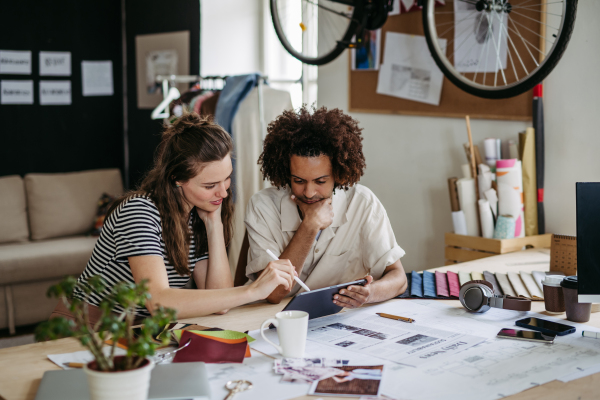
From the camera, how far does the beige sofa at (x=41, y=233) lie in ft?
11.2

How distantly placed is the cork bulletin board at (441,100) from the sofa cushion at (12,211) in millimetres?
2265

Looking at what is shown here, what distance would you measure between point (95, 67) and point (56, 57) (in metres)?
0.29

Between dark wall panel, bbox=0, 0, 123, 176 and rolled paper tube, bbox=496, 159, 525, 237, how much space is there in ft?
10.5

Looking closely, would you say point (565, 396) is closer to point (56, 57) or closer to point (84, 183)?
point (84, 183)

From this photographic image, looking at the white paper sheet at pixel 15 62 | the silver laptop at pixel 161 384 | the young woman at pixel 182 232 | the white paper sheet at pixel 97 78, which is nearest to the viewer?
the silver laptop at pixel 161 384

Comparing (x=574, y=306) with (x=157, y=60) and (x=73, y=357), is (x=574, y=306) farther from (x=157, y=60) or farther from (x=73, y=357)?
(x=157, y=60)

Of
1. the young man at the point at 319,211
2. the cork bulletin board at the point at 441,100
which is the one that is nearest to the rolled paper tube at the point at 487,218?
the cork bulletin board at the point at 441,100

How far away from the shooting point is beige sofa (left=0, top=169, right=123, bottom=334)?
340cm

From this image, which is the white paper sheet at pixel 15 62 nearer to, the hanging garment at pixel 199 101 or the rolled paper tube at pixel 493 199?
the hanging garment at pixel 199 101

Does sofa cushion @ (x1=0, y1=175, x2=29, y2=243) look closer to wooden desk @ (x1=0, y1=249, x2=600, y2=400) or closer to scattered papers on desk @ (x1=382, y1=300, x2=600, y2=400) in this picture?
wooden desk @ (x1=0, y1=249, x2=600, y2=400)

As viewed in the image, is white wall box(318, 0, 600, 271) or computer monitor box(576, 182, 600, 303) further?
white wall box(318, 0, 600, 271)

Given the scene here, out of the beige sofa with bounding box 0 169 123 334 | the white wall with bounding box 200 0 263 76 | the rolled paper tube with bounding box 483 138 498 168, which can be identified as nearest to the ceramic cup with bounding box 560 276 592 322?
the rolled paper tube with bounding box 483 138 498 168

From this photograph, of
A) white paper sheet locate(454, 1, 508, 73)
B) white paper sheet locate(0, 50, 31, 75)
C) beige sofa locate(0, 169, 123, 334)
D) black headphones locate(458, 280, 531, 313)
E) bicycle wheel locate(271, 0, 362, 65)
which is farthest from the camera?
white paper sheet locate(0, 50, 31, 75)

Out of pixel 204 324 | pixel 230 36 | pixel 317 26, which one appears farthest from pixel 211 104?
pixel 204 324
